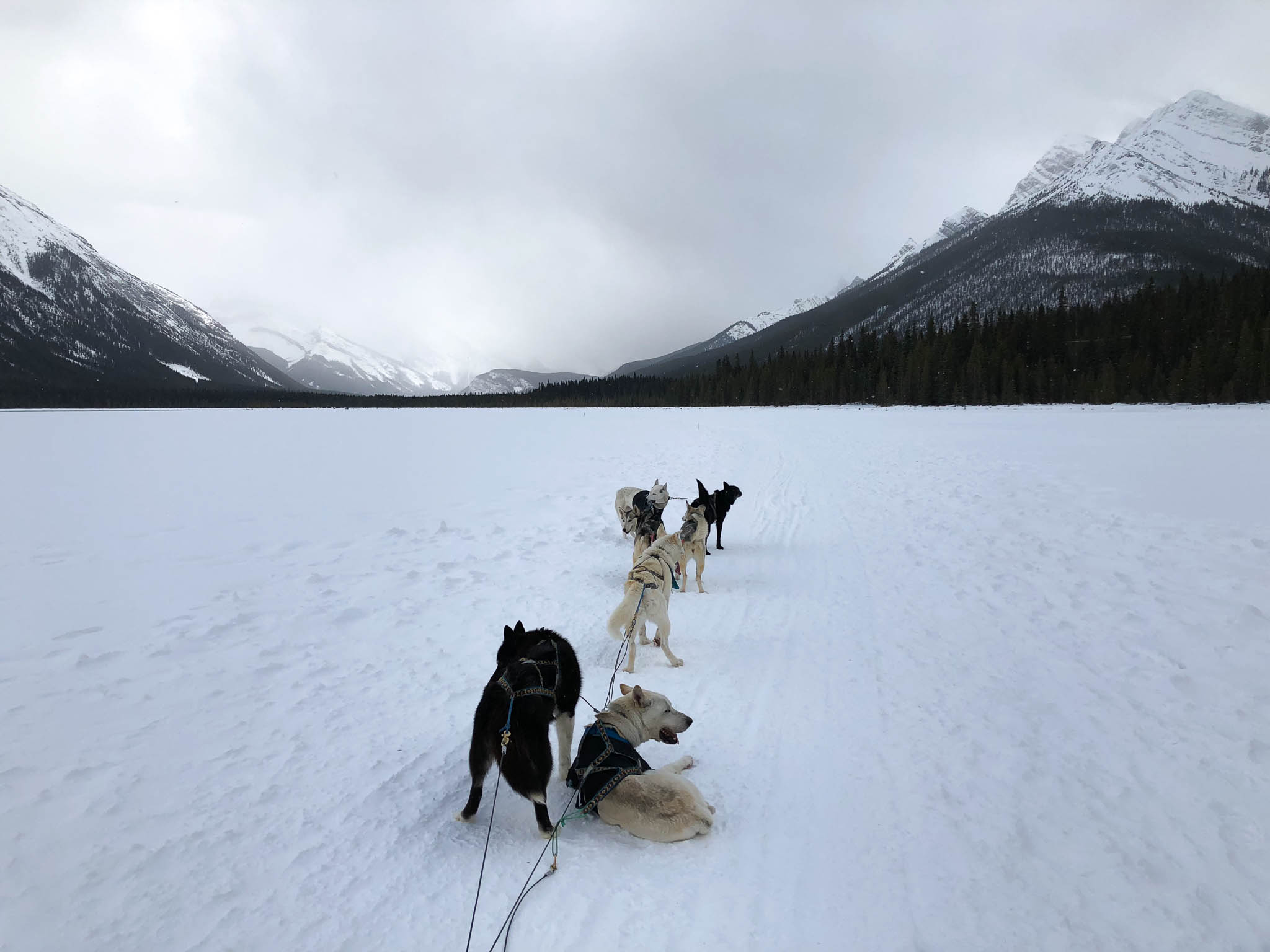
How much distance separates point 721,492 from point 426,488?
31.8 ft

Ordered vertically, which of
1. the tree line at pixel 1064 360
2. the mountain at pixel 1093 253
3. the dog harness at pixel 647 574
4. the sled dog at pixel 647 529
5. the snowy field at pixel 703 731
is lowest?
the snowy field at pixel 703 731

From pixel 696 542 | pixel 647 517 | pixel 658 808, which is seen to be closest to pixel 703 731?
pixel 658 808

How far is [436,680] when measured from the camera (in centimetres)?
593

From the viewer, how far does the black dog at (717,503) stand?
1076 centimetres

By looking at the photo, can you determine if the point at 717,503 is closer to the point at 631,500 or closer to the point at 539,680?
the point at 631,500

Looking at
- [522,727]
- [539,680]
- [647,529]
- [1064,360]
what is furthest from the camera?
[1064,360]

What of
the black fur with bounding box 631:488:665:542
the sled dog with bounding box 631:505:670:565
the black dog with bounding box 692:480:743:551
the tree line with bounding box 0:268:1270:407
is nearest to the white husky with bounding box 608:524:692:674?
the sled dog with bounding box 631:505:670:565

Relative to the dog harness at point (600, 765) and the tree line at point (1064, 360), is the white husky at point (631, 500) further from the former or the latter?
the tree line at point (1064, 360)

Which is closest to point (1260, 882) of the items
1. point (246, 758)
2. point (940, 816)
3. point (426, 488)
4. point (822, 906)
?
point (940, 816)

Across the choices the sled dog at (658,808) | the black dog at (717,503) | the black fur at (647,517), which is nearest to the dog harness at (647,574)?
the sled dog at (658,808)

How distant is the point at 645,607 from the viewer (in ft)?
20.8

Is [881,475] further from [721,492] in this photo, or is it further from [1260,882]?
[1260,882]

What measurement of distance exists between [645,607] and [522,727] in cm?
283

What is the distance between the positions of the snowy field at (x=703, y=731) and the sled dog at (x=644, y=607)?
379 mm
